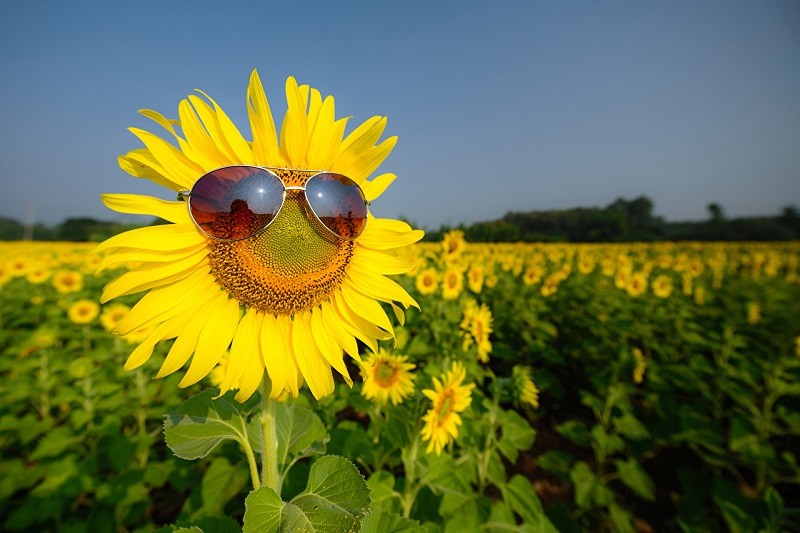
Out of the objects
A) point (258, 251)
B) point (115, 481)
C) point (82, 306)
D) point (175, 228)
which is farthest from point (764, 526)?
point (82, 306)

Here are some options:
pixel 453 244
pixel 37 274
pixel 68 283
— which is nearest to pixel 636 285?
pixel 453 244

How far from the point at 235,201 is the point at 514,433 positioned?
2.58 m

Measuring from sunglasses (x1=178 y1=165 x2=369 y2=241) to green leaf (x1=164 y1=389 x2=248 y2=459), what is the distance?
559 mm

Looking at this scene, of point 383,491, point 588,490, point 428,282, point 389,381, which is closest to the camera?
point 383,491

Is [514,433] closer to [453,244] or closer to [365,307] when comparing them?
[365,307]

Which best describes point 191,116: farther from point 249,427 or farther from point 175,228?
point 249,427

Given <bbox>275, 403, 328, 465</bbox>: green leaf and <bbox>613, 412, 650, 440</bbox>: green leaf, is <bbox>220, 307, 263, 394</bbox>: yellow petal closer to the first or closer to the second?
<bbox>275, 403, 328, 465</bbox>: green leaf

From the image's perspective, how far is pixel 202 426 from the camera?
1.06 m

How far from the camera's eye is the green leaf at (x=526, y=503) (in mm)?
2301

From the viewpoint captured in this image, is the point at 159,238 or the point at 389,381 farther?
the point at 389,381

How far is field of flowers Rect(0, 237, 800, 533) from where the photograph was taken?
2158mm

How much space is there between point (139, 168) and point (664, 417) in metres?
5.90

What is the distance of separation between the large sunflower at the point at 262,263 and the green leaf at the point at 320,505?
236 millimetres

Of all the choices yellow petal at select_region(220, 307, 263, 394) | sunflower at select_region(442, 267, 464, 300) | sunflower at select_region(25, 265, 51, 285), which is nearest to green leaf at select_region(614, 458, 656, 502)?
sunflower at select_region(442, 267, 464, 300)
